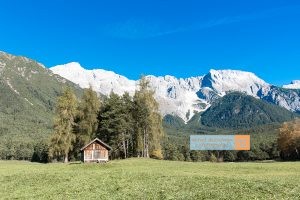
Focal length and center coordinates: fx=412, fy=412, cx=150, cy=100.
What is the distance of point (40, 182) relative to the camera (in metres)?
54.5

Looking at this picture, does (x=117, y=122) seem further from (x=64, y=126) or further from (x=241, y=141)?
(x=241, y=141)

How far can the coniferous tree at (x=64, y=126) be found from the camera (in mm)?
105625

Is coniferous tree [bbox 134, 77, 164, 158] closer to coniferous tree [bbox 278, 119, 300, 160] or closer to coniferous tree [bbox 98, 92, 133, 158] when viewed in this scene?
coniferous tree [bbox 98, 92, 133, 158]

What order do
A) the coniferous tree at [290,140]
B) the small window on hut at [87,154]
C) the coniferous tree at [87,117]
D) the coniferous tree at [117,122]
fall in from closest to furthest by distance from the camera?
the small window on hut at [87,154] → the coniferous tree at [117,122] → the coniferous tree at [87,117] → the coniferous tree at [290,140]

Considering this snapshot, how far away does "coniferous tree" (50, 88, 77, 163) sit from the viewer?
10562cm

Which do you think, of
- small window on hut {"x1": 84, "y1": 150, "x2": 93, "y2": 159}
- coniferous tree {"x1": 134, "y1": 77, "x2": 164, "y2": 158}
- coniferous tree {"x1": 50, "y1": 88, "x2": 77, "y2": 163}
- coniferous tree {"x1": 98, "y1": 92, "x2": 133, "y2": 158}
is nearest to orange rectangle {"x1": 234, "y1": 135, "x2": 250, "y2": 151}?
coniferous tree {"x1": 134, "y1": 77, "x2": 164, "y2": 158}

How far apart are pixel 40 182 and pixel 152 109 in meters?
54.8

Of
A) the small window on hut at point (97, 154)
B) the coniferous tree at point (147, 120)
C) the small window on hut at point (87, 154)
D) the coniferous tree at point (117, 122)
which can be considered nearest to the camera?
the small window on hut at point (87, 154)

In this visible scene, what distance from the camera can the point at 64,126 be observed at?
349 ft

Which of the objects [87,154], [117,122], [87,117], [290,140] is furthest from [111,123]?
[290,140]
